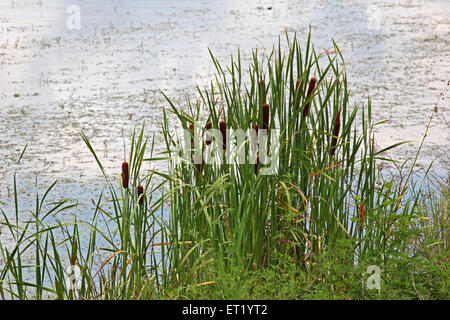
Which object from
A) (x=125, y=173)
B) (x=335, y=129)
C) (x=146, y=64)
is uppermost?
(x=335, y=129)

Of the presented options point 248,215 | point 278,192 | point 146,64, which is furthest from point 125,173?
point 146,64

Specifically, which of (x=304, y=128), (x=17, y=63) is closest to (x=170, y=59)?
(x=17, y=63)

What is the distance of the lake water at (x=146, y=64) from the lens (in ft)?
19.9

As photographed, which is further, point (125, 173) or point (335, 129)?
point (335, 129)

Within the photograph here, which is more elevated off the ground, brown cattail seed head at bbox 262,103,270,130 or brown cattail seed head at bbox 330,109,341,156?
brown cattail seed head at bbox 262,103,270,130

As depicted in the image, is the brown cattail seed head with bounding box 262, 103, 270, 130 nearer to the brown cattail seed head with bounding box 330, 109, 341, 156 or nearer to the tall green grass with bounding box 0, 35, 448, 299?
the tall green grass with bounding box 0, 35, 448, 299

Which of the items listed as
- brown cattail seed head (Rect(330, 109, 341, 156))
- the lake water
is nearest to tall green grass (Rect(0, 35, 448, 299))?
brown cattail seed head (Rect(330, 109, 341, 156))

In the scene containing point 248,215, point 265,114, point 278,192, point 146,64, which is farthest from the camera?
point 146,64

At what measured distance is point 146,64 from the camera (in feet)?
29.9

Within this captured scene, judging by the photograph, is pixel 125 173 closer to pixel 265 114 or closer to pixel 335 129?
pixel 265 114

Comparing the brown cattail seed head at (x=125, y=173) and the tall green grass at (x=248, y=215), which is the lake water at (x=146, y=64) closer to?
the tall green grass at (x=248, y=215)

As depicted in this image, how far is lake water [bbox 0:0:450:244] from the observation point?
607 centimetres

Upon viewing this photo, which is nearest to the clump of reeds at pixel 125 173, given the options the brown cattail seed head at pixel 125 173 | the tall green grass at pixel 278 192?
the brown cattail seed head at pixel 125 173

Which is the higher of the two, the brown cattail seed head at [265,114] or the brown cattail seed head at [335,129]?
the brown cattail seed head at [265,114]
